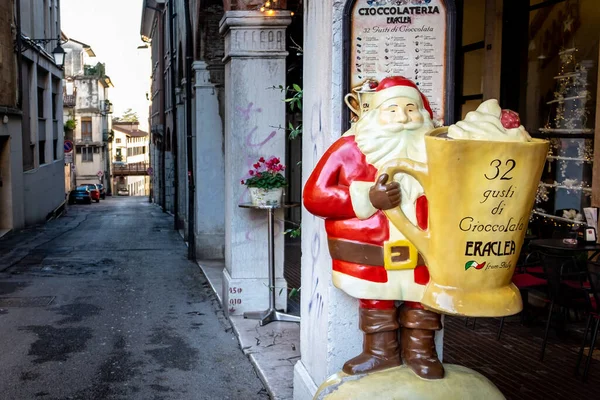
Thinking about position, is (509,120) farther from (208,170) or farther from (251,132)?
(208,170)

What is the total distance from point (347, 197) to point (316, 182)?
0.20 m

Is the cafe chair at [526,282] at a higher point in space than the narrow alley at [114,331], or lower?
higher

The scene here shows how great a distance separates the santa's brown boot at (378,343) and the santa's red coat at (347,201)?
23 centimetres

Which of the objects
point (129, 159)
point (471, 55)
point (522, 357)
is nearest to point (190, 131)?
point (471, 55)

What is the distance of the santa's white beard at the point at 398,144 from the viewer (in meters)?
3.53

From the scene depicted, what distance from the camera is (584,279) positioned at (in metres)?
7.43

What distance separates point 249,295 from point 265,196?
1400mm

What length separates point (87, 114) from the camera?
64.5 m

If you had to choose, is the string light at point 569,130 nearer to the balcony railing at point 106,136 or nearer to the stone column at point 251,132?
the stone column at point 251,132

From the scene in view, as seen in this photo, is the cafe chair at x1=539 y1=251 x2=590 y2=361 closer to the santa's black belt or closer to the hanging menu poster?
the hanging menu poster

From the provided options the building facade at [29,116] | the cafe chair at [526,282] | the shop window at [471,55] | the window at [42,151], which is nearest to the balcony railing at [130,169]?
the building facade at [29,116]

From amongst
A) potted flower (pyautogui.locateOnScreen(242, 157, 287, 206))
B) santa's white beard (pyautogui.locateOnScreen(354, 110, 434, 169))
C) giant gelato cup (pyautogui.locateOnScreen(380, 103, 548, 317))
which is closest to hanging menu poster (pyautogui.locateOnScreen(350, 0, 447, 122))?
santa's white beard (pyautogui.locateOnScreen(354, 110, 434, 169))

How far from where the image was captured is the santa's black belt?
3.61 metres

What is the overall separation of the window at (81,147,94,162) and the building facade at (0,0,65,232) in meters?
32.5
